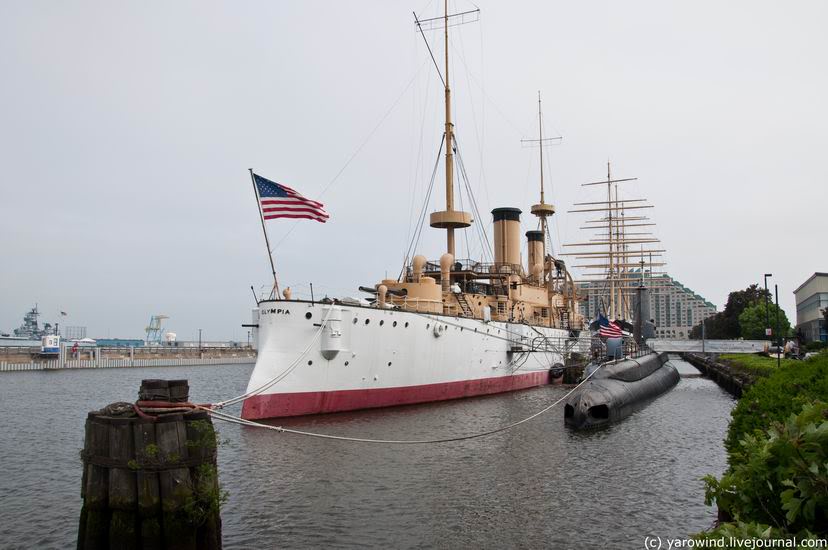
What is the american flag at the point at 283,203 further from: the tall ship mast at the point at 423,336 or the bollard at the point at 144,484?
the bollard at the point at 144,484

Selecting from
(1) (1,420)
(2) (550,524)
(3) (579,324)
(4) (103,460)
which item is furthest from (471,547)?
(3) (579,324)

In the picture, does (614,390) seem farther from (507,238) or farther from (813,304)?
(813,304)

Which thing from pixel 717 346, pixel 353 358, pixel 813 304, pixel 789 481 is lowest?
pixel 717 346

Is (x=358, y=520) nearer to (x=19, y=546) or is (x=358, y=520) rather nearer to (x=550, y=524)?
(x=550, y=524)

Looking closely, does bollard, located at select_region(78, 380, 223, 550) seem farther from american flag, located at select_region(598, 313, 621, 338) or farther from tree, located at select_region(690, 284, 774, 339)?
tree, located at select_region(690, 284, 774, 339)

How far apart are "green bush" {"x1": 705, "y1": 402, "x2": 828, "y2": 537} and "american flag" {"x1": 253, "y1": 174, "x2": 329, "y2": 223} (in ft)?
55.7

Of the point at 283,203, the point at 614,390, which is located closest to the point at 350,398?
the point at 283,203

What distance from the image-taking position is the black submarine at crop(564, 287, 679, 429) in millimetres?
22609

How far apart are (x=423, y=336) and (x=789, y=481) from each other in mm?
22406

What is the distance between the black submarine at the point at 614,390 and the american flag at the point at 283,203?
1142cm

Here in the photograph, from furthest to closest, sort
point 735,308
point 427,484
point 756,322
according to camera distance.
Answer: point 735,308
point 756,322
point 427,484

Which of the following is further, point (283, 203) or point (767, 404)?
point (283, 203)

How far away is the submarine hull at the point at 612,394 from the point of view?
22.5 metres

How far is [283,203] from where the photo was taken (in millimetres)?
20594
